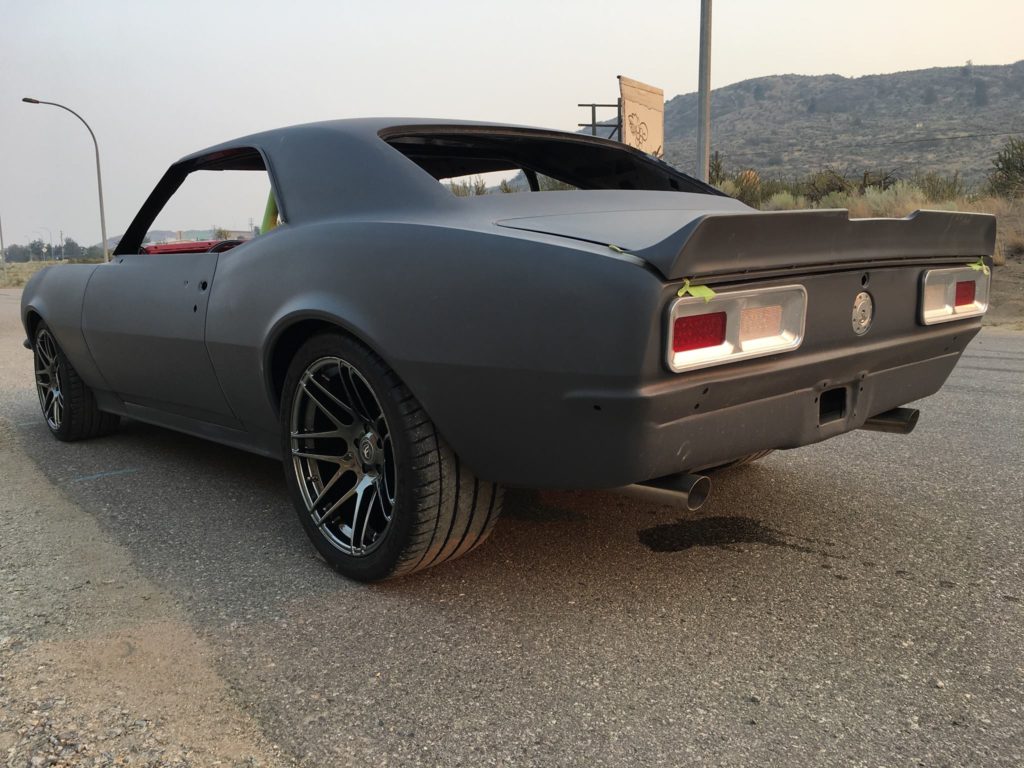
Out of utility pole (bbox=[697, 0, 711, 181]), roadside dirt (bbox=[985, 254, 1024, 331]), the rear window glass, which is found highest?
utility pole (bbox=[697, 0, 711, 181])

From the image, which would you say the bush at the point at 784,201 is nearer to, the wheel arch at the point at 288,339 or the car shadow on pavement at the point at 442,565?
the car shadow on pavement at the point at 442,565

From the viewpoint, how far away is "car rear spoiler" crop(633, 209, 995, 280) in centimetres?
189

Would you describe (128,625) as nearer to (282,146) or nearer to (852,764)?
(282,146)

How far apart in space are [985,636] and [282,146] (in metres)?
2.52

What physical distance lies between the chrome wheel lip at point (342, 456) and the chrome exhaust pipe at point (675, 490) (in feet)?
2.21

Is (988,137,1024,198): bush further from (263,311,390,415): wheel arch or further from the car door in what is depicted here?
(263,311,390,415): wheel arch

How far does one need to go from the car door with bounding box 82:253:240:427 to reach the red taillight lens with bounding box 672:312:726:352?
5.92 ft

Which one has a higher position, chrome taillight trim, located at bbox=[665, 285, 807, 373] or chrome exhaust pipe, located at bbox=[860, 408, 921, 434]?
chrome taillight trim, located at bbox=[665, 285, 807, 373]

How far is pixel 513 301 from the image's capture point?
204cm

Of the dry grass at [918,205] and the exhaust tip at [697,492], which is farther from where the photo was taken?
the dry grass at [918,205]

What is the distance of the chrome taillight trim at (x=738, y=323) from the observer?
6.33 feet

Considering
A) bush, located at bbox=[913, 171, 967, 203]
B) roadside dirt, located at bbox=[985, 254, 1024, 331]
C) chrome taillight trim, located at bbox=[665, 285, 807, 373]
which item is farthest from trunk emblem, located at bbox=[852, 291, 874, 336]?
bush, located at bbox=[913, 171, 967, 203]

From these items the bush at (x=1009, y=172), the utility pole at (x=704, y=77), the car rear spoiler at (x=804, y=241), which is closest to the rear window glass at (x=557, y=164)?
the car rear spoiler at (x=804, y=241)

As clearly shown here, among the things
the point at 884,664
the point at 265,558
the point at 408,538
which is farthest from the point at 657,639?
the point at 265,558
